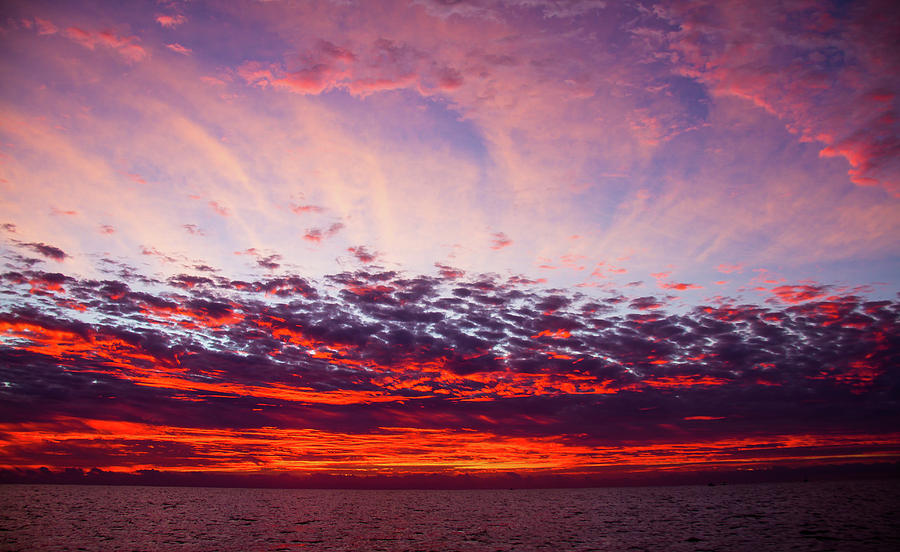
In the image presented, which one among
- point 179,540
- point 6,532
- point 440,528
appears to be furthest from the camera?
point 440,528

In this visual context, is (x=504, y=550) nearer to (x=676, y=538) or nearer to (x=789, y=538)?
(x=676, y=538)

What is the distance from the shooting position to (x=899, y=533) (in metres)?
88.8

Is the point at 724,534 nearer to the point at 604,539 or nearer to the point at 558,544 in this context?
the point at 604,539

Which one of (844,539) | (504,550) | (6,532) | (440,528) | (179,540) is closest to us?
(504,550)

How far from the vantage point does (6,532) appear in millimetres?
94938

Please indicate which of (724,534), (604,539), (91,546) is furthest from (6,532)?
(724,534)

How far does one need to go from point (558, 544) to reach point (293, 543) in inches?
1678

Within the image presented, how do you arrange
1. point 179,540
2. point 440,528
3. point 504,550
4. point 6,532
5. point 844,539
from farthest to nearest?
point 440,528, point 6,532, point 179,540, point 844,539, point 504,550

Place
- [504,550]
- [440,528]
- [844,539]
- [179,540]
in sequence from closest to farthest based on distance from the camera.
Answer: [504,550]
[844,539]
[179,540]
[440,528]

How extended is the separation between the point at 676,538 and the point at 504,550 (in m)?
35.3

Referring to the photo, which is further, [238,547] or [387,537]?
[387,537]

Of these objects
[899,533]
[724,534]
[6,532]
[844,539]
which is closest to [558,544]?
[724,534]

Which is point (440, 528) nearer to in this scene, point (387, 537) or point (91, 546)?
point (387, 537)

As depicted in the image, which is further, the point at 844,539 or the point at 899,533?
the point at 899,533
